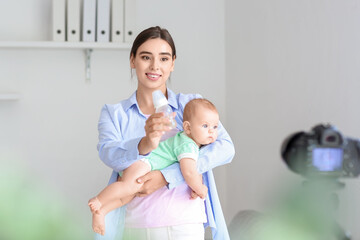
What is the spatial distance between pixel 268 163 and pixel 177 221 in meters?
1.61

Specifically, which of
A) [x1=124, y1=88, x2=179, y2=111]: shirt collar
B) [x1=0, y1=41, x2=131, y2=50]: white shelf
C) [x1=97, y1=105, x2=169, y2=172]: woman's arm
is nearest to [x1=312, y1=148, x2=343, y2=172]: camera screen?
[x1=97, y1=105, x2=169, y2=172]: woman's arm

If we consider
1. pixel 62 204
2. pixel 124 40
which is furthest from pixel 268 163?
pixel 62 204

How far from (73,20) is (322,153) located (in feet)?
9.35

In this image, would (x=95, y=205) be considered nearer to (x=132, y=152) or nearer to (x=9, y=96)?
(x=132, y=152)

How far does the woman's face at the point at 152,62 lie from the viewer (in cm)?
166

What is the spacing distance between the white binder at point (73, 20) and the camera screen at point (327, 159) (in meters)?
2.82

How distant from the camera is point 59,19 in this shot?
3.38m

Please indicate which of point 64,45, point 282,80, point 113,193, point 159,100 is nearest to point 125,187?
point 113,193

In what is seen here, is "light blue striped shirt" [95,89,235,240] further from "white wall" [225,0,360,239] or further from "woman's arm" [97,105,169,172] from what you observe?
"white wall" [225,0,360,239]

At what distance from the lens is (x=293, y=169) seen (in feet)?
2.39

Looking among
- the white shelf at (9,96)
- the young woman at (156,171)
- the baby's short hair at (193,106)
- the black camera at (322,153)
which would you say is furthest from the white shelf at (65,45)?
the black camera at (322,153)

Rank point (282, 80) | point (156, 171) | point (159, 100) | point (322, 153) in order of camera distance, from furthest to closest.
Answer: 1. point (282, 80)
2. point (156, 171)
3. point (159, 100)
4. point (322, 153)

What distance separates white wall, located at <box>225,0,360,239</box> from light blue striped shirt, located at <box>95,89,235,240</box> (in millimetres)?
176

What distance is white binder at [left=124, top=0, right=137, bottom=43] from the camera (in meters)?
3.43
